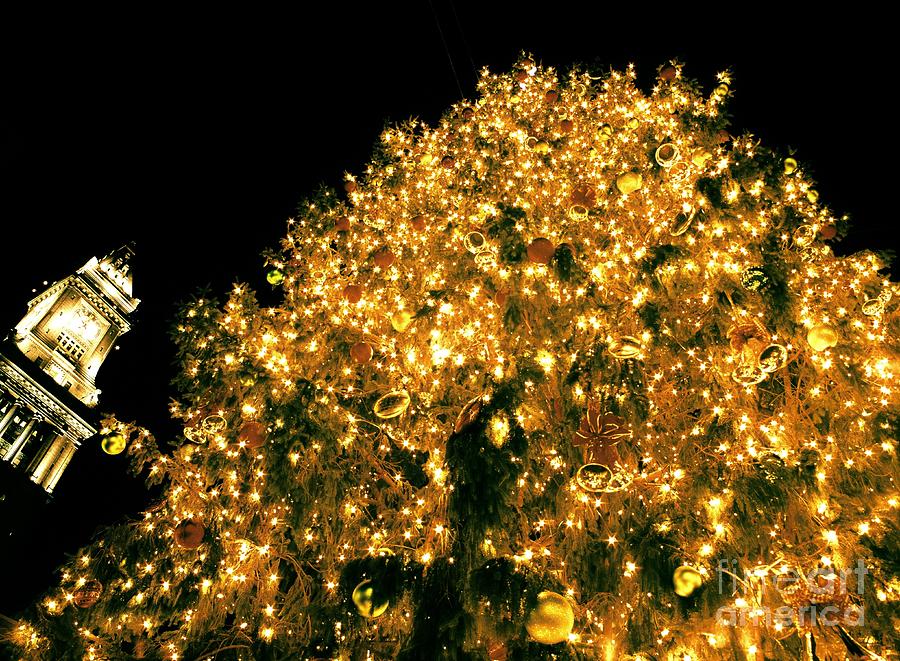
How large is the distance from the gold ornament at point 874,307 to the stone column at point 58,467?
44.4 metres

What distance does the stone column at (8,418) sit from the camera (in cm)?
2945

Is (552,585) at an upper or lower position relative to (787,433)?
lower

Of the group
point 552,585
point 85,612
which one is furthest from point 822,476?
point 85,612

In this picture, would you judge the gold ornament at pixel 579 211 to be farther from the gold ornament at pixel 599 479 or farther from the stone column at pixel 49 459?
the stone column at pixel 49 459

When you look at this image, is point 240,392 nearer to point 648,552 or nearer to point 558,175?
point 648,552

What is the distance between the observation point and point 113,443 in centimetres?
448

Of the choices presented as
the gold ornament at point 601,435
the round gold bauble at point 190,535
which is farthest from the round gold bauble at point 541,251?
the round gold bauble at point 190,535

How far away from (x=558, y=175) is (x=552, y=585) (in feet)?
15.8

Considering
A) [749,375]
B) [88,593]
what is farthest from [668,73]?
[88,593]

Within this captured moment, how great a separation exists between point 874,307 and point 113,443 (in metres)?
7.48

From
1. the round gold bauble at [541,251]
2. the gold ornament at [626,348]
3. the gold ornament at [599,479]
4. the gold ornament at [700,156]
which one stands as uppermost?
the gold ornament at [700,156]

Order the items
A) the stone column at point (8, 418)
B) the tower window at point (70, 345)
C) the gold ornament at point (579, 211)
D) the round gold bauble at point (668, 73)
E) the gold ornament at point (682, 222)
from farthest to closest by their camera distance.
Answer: the tower window at point (70, 345) → the stone column at point (8, 418) → the round gold bauble at point (668, 73) → the gold ornament at point (579, 211) → the gold ornament at point (682, 222)

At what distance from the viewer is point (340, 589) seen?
282cm

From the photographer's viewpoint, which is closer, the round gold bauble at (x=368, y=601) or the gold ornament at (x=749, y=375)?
the round gold bauble at (x=368, y=601)
